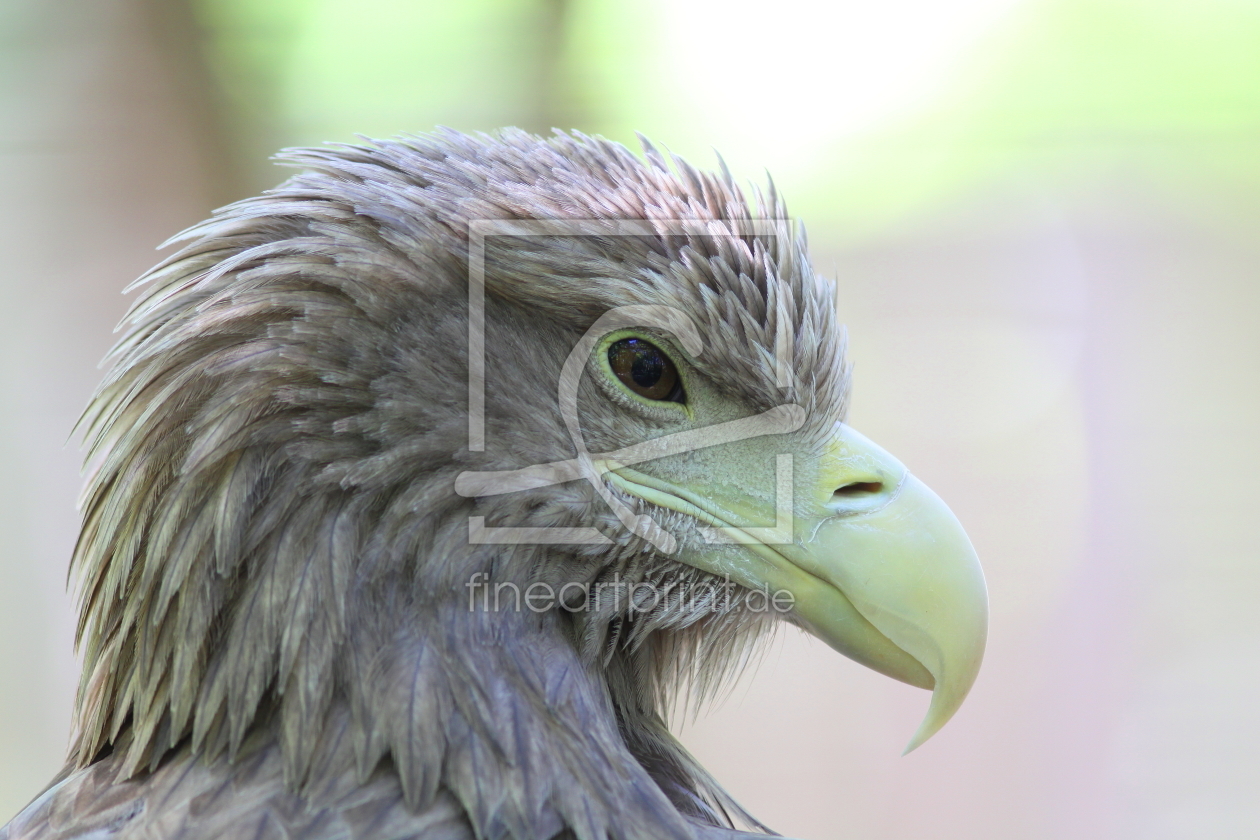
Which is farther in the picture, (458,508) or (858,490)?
(858,490)

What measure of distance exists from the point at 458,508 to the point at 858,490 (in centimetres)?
56

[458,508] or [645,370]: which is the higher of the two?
[645,370]

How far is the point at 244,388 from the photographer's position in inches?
46.3

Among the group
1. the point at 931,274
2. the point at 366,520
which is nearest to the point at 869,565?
the point at 366,520

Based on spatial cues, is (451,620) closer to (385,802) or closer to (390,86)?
(385,802)

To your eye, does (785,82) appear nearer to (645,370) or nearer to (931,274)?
(931,274)

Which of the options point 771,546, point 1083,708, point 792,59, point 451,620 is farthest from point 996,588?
point 451,620

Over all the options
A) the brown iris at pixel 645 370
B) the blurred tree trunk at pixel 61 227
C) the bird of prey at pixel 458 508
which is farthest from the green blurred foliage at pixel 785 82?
the brown iris at pixel 645 370

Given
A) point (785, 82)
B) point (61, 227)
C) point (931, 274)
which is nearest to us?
point (61, 227)

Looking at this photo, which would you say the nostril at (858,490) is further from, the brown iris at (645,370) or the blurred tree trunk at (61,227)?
the blurred tree trunk at (61,227)

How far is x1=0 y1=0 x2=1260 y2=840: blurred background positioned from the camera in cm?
323

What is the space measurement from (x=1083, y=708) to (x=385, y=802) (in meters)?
4.00

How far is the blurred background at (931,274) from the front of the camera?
10.6ft

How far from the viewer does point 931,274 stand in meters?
4.59
